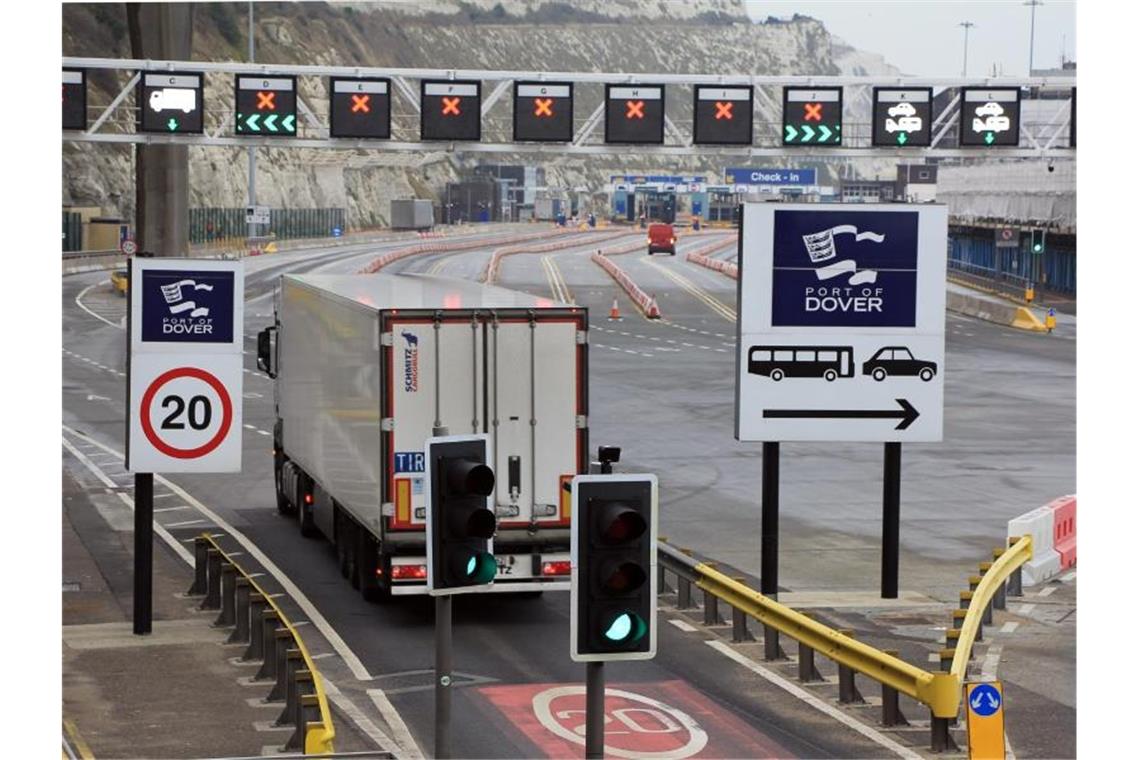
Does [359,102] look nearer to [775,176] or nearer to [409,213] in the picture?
[775,176]

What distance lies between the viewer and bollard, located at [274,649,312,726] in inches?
679

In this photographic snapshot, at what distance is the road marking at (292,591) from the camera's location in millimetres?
18297

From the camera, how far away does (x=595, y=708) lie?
11.6 meters

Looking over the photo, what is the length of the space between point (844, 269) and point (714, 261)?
10166 cm

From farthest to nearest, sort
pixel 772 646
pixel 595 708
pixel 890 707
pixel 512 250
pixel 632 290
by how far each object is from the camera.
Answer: pixel 512 250 < pixel 632 290 < pixel 772 646 < pixel 890 707 < pixel 595 708

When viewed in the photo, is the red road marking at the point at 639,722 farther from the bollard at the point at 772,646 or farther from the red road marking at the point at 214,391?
the red road marking at the point at 214,391

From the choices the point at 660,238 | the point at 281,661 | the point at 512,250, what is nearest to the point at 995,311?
the point at 660,238

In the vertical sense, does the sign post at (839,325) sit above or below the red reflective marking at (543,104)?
below

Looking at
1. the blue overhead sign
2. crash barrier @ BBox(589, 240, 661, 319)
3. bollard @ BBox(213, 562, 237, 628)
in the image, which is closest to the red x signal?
bollard @ BBox(213, 562, 237, 628)

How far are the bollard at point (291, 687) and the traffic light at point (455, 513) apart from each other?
557 cm

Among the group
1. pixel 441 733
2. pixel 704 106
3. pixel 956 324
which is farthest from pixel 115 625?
pixel 956 324

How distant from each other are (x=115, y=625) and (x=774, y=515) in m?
7.54

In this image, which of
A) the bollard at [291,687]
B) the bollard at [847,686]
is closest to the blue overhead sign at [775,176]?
the bollard at [847,686]

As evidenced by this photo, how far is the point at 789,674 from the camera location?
66.0 ft
